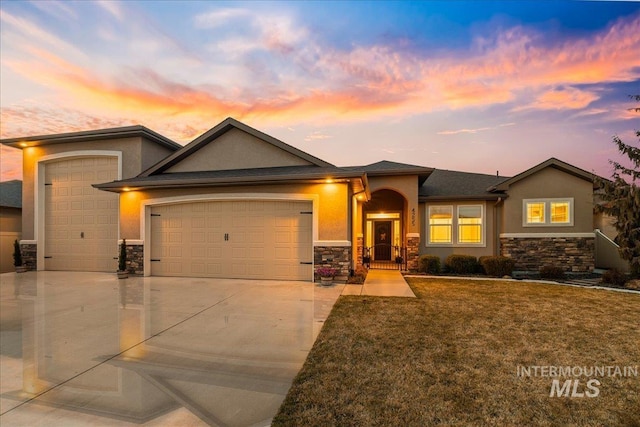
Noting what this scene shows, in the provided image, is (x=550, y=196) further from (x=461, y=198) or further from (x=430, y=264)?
(x=430, y=264)

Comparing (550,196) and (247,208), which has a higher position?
(550,196)

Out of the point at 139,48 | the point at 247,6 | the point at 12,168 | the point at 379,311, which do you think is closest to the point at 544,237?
the point at 379,311

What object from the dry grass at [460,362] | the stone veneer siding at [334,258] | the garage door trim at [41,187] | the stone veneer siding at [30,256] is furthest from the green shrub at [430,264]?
the stone veneer siding at [30,256]

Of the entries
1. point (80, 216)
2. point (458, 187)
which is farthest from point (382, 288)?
point (80, 216)

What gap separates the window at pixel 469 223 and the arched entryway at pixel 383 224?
3233 mm

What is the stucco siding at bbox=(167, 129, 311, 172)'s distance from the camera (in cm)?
1069

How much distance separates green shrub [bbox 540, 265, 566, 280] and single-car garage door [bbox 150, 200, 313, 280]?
8608mm

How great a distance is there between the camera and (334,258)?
29.4ft

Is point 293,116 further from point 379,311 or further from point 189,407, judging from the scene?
point 189,407

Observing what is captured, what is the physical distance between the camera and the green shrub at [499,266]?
1077cm

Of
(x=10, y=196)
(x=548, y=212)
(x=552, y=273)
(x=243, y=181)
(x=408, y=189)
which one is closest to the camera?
(x=243, y=181)

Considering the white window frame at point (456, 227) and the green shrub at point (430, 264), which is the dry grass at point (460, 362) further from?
the white window frame at point (456, 227)

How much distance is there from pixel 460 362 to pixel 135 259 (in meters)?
10.8

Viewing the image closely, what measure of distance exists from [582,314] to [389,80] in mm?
9667
